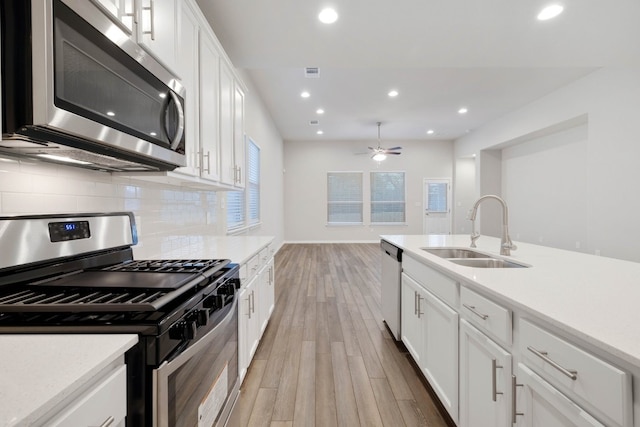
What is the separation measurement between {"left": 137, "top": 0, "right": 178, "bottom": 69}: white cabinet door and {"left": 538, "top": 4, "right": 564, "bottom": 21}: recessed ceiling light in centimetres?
278

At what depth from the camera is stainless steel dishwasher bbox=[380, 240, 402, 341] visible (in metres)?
2.43

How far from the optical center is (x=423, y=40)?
2.78 meters

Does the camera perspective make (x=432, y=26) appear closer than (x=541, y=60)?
Yes

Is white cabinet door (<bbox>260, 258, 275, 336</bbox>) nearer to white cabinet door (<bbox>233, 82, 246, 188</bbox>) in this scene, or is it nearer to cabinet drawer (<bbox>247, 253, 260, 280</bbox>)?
cabinet drawer (<bbox>247, 253, 260, 280</bbox>)

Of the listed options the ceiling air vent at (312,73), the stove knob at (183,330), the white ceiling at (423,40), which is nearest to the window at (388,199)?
the white ceiling at (423,40)

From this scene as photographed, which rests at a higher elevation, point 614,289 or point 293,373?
point 614,289

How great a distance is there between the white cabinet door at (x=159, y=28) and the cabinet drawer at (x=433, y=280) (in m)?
1.80

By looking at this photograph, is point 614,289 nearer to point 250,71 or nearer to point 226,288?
point 226,288

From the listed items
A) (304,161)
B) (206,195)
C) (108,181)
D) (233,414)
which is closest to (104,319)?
(233,414)

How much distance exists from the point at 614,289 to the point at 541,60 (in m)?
3.16

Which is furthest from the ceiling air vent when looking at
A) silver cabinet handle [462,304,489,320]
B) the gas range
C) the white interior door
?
the white interior door

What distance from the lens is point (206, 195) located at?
2848mm

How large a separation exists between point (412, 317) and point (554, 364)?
1304mm

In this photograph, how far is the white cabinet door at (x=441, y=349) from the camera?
1.45m
